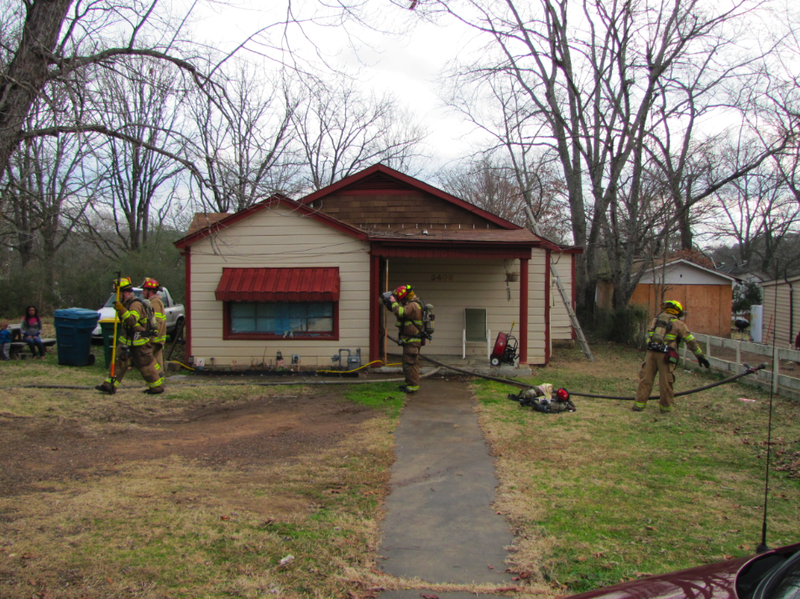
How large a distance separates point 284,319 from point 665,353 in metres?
7.49

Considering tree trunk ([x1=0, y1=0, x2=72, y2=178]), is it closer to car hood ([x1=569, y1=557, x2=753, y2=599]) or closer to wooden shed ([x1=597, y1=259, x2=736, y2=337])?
car hood ([x1=569, y1=557, x2=753, y2=599])

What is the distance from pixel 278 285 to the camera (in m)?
12.1

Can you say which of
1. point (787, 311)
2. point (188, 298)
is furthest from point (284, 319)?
point (787, 311)

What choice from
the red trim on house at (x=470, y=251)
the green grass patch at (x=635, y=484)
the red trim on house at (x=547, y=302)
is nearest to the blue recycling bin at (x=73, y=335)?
the red trim on house at (x=470, y=251)

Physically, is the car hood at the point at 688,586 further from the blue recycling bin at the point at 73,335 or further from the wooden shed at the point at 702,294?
the wooden shed at the point at 702,294

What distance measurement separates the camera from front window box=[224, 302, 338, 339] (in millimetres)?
→ 12555

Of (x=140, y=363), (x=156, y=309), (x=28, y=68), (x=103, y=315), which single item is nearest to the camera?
(x=28, y=68)

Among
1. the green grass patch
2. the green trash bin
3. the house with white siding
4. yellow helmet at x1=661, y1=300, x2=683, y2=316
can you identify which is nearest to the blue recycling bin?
the green trash bin

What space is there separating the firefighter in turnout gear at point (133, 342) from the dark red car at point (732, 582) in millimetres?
8065

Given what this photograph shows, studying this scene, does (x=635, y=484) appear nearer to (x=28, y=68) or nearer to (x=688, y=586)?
(x=688, y=586)

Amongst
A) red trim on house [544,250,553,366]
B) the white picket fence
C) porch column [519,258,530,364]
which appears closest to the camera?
the white picket fence

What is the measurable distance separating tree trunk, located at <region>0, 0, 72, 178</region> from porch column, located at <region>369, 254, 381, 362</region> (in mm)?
7015

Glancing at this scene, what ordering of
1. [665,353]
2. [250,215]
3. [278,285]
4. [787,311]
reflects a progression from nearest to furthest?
[665,353], [278,285], [250,215], [787,311]

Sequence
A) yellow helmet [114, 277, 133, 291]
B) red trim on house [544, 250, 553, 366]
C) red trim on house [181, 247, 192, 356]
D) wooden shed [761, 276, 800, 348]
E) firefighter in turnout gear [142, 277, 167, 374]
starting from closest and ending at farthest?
yellow helmet [114, 277, 133, 291], firefighter in turnout gear [142, 277, 167, 374], red trim on house [181, 247, 192, 356], red trim on house [544, 250, 553, 366], wooden shed [761, 276, 800, 348]
